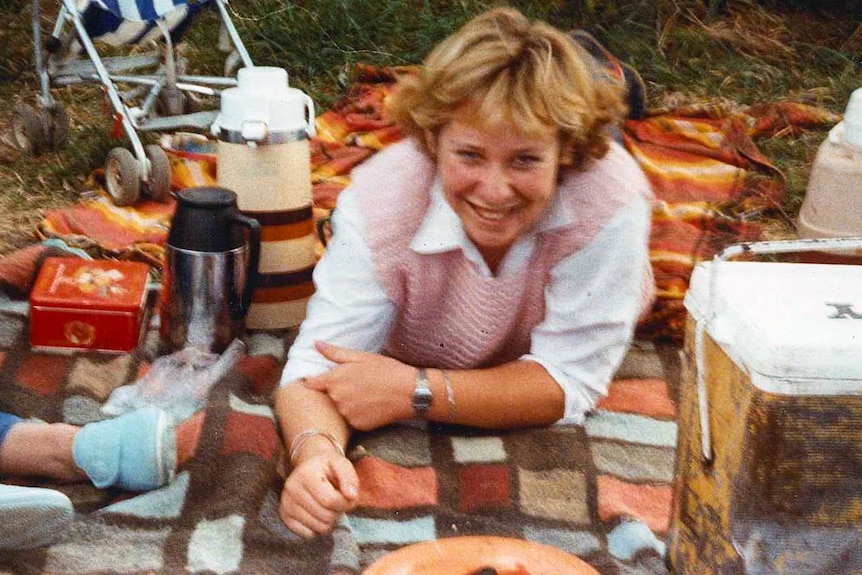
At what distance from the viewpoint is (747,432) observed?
1180 millimetres

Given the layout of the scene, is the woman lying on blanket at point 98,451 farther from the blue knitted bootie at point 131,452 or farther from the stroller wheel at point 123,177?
the stroller wheel at point 123,177

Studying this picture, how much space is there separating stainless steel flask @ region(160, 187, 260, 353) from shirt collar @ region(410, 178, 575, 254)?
0.42 metres

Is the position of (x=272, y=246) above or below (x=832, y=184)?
above

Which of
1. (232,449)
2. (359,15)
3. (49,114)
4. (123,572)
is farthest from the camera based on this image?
(359,15)

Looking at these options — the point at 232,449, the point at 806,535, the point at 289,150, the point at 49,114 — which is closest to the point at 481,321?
the point at 232,449

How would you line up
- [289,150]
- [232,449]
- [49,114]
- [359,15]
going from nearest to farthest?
[232,449]
[289,150]
[49,114]
[359,15]

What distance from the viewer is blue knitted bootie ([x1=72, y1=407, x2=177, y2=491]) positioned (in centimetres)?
161

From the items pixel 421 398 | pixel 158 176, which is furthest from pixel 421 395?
pixel 158 176

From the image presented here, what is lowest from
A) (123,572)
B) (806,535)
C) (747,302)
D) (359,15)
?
(359,15)

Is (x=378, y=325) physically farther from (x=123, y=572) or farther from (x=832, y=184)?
(x=832, y=184)

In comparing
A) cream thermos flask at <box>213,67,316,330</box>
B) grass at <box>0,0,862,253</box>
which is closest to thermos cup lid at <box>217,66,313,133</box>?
cream thermos flask at <box>213,67,316,330</box>

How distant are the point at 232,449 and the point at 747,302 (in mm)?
836

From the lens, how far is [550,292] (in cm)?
180

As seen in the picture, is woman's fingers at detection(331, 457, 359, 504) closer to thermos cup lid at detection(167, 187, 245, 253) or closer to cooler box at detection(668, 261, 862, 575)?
cooler box at detection(668, 261, 862, 575)
